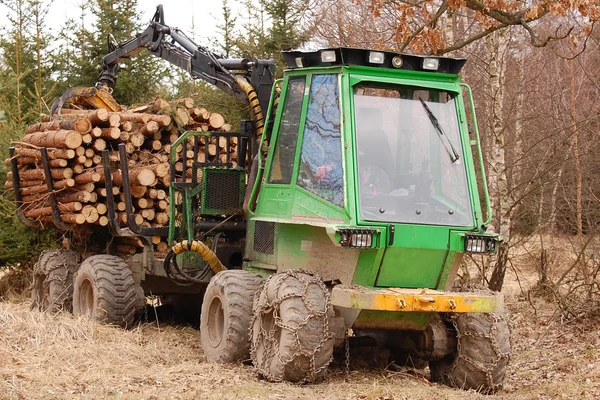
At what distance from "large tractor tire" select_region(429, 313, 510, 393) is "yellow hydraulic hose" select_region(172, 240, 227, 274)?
109 inches

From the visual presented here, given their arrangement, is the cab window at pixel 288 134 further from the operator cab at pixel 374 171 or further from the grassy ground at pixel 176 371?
the grassy ground at pixel 176 371

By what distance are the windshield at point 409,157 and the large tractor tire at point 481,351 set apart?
844 mm

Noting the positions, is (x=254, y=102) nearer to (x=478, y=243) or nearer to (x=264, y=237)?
(x=264, y=237)

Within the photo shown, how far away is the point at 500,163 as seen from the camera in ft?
39.5

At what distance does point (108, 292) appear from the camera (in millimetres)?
10453

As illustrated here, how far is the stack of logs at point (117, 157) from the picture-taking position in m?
10.9

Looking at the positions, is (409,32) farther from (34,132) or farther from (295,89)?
(34,132)

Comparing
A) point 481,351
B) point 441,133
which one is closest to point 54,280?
point 441,133

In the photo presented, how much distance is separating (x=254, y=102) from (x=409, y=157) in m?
2.58

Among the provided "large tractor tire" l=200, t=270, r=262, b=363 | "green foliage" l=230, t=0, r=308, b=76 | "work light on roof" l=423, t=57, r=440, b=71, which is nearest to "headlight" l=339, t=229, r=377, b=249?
"large tractor tire" l=200, t=270, r=262, b=363

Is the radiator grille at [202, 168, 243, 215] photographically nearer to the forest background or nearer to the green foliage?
the forest background

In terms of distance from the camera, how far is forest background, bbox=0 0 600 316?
10.8 meters

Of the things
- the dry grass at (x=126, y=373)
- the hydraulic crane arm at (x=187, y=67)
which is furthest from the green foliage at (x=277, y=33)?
the dry grass at (x=126, y=373)

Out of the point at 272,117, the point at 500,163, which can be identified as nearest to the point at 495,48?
the point at 500,163
